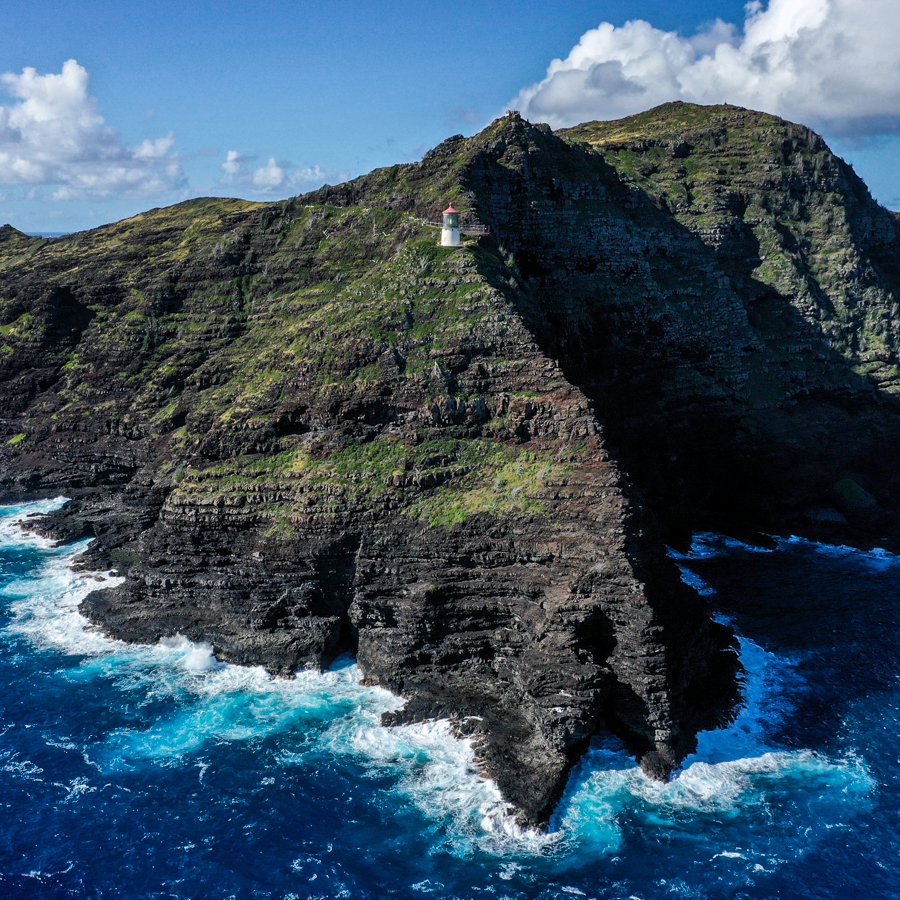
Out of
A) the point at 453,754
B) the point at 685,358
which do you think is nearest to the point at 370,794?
the point at 453,754

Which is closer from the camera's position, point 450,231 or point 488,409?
point 488,409

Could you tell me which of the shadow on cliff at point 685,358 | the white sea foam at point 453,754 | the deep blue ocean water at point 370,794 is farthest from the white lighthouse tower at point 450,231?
the deep blue ocean water at point 370,794

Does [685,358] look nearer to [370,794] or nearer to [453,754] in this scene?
[453,754]

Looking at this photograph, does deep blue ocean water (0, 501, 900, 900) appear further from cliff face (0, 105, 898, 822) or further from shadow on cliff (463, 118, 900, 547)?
shadow on cliff (463, 118, 900, 547)

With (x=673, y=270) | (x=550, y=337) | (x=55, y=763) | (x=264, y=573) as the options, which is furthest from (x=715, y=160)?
(x=55, y=763)

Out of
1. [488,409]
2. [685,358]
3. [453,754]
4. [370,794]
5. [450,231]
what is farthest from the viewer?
[685,358]

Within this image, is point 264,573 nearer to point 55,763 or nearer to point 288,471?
point 288,471

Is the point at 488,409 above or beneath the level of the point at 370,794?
above
